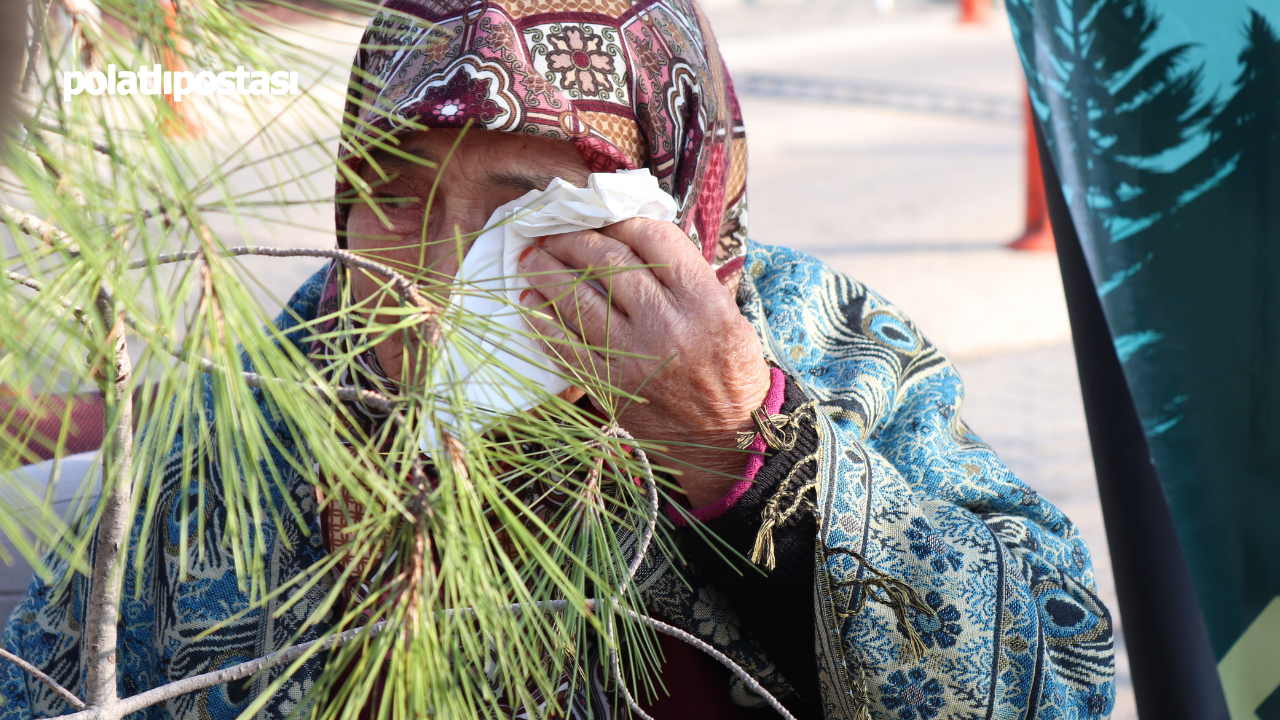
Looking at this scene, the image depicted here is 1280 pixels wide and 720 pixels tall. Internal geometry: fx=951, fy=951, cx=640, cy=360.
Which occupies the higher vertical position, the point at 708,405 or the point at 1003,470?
the point at 708,405

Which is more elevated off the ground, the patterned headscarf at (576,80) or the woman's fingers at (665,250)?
the patterned headscarf at (576,80)

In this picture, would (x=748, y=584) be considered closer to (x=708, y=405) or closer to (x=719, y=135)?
(x=708, y=405)

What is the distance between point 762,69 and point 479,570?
10.4 metres

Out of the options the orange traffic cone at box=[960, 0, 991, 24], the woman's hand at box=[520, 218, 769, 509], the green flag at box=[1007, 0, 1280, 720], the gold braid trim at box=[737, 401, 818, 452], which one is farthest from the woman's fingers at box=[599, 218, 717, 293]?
the orange traffic cone at box=[960, 0, 991, 24]

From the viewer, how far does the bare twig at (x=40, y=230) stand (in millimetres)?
423

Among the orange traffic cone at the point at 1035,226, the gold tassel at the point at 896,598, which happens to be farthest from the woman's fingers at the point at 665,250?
the orange traffic cone at the point at 1035,226

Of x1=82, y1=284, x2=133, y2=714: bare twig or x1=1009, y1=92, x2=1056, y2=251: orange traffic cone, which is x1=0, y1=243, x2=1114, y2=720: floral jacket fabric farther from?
x1=1009, y1=92, x2=1056, y2=251: orange traffic cone

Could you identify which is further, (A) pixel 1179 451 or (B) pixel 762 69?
(B) pixel 762 69

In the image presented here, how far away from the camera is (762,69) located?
10258mm

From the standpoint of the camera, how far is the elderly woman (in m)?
0.91

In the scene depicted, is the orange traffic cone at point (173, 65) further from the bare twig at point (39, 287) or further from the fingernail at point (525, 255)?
the fingernail at point (525, 255)

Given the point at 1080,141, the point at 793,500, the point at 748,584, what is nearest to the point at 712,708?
the point at 748,584

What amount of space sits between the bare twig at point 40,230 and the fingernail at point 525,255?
1.69ft

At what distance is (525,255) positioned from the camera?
93 centimetres
